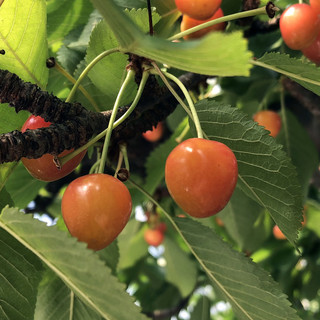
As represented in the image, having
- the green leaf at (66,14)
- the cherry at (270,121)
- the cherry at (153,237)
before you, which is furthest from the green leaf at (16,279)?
the cherry at (153,237)

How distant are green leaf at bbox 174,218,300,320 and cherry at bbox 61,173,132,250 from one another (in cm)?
31

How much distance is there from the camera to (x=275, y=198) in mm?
956

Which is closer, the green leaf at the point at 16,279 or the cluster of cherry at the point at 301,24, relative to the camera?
the green leaf at the point at 16,279

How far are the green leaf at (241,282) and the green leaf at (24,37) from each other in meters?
0.49

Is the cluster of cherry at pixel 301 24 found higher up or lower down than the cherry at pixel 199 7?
lower down

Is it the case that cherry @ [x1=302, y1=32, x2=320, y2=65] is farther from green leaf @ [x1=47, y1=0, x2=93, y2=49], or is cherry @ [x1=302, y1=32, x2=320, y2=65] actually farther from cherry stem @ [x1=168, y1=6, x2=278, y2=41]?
green leaf @ [x1=47, y1=0, x2=93, y2=49]

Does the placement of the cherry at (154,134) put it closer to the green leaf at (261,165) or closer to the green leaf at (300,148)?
the green leaf at (300,148)

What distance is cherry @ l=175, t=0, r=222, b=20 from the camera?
945 millimetres

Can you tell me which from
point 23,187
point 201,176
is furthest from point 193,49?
point 23,187

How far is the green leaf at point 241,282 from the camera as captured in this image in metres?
0.88

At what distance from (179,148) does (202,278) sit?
87.6 inches

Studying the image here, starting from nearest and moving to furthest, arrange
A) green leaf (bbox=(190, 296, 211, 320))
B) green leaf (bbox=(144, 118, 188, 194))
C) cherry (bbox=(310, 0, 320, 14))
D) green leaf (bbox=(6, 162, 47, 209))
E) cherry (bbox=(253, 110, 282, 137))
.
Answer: cherry (bbox=(310, 0, 320, 14))
green leaf (bbox=(6, 162, 47, 209))
green leaf (bbox=(144, 118, 188, 194))
cherry (bbox=(253, 110, 282, 137))
green leaf (bbox=(190, 296, 211, 320))

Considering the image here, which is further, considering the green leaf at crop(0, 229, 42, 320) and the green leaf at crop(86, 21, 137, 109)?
the green leaf at crop(86, 21, 137, 109)

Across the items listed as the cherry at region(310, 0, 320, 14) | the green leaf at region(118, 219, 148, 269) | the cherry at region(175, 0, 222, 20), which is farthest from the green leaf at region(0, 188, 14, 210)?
the green leaf at region(118, 219, 148, 269)
